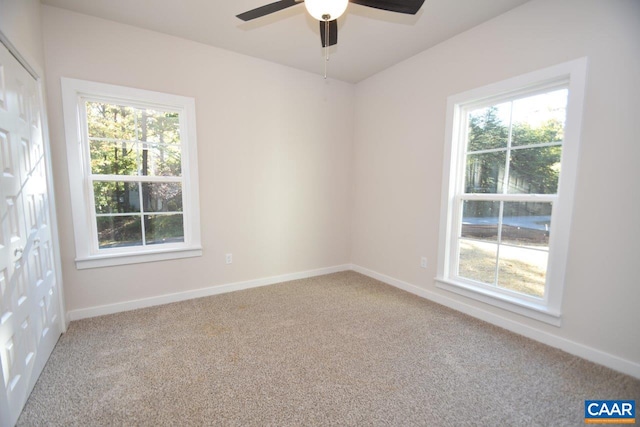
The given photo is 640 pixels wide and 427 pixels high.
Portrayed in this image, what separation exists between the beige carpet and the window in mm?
703

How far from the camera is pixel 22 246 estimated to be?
1604mm

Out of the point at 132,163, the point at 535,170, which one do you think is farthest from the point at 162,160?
the point at 535,170

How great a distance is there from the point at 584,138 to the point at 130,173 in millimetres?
3837

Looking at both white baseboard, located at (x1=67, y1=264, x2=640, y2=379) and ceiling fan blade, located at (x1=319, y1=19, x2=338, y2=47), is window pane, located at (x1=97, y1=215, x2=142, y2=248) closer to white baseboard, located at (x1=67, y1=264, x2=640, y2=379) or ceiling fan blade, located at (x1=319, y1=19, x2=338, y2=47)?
white baseboard, located at (x1=67, y1=264, x2=640, y2=379)

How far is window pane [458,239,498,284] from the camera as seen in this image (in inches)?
99.0

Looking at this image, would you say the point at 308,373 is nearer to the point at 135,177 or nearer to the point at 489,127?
the point at 135,177

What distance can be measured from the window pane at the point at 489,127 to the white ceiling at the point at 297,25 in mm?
771

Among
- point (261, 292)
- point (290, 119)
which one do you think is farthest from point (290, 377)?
point (290, 119)

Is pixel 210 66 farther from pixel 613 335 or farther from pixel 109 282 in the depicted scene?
pixel 613 335

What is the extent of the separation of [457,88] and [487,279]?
189cm

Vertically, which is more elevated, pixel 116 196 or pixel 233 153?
pixel 233 153

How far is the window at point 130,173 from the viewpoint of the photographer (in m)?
2.37

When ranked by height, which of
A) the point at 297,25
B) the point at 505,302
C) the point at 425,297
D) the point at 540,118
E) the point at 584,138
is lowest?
the point at 425,297

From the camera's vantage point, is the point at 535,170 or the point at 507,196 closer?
the point at 535,170
